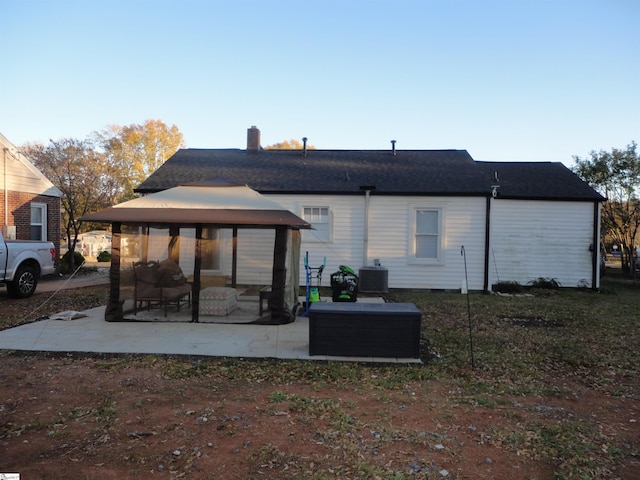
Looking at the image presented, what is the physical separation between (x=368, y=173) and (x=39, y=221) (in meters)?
11.3

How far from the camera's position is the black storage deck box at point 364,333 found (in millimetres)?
5863

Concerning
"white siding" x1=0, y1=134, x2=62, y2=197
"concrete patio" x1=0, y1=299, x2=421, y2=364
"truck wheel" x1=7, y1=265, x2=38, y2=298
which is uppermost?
"white siding" x1=0, y1=134, x2=62, y2=197

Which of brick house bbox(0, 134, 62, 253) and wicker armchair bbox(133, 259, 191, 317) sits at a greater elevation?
brick house bbox(0, 134, 62, 253)

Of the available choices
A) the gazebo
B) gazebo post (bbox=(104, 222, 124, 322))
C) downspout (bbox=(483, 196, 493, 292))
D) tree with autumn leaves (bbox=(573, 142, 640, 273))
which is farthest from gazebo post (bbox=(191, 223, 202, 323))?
tree with autumn leaves (bbox=(573, 142, 640, 273))

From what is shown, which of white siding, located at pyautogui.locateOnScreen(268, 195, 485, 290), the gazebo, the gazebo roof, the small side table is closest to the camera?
the gazebo roof

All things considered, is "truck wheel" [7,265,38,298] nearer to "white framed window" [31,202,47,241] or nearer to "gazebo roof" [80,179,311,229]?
"gazebo roof" [80,179,311,229]

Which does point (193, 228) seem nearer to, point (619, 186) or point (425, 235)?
point (425, 235)

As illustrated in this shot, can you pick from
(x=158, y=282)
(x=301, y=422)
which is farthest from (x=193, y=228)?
(x=301, y=422)

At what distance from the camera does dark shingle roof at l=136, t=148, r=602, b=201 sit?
1354 cm

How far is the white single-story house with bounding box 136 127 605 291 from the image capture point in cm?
1329

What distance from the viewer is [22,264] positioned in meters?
10.6

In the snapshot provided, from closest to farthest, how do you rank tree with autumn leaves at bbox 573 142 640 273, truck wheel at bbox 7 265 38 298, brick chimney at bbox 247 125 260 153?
truck wheel at bbox 7 265 38 298 → brick chimney at bbox 247 125 260 153 → tree with autumn leaves at bbox 573 142 640 273

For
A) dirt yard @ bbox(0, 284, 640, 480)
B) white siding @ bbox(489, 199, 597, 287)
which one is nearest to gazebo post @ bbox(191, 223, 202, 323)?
dirt yard @ bbox(0, 284, 640, 480)

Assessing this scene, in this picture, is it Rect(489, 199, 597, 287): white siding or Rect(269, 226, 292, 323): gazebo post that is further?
Rect(489, 199, 597, 287): white siding
